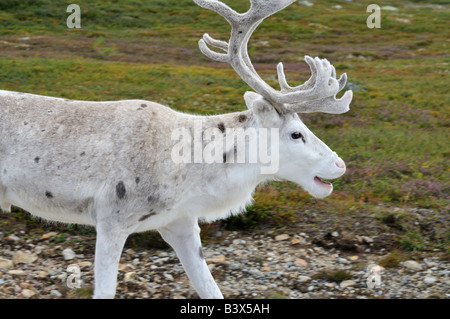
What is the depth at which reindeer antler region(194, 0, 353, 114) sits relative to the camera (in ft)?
21.4

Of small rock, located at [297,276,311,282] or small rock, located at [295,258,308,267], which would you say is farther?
small rock, located at [295,258,308,267]

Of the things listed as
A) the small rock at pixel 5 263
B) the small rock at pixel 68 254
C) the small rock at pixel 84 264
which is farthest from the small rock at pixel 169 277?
the small rock at pixel 5 263

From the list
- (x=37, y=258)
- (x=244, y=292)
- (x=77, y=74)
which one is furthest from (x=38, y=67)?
(x=244, y=292)

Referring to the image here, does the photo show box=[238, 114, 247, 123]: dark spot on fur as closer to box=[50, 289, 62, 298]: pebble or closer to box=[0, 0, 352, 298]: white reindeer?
box=[0, 0, 352, 298]: white reindeer

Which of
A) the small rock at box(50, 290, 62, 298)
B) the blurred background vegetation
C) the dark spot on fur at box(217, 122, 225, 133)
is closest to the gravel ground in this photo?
the small rock at box(50, 290, 62, 298)

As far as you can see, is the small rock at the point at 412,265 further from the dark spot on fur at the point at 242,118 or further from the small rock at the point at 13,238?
the small rock at the point at 13,238

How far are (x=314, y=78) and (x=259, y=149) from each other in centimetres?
110

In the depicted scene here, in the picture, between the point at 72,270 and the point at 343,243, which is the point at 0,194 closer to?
the point at 72,270

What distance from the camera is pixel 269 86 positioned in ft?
22.1

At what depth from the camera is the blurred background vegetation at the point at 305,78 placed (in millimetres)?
10008

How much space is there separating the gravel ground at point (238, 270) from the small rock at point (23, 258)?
0.04ft

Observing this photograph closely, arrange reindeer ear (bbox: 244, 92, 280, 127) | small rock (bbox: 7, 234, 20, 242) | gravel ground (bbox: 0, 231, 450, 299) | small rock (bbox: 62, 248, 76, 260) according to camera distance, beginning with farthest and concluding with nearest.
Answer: small rock (bbox: 7, 234, 20, 242), small rock (bbox: 62, 248, 76, 260), gravel ground (bbox: 0, 231, 450, 299), reindeer ear (bbox: 244, 92, 280, 127)

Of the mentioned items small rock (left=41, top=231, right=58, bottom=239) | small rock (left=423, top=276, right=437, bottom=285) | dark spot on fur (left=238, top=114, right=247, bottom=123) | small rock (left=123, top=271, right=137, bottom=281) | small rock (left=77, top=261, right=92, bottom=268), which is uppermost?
dark spot on fur (left=238, top=114, right=247, bottom=123)

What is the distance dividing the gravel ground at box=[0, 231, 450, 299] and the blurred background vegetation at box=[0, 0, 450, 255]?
0.52m
